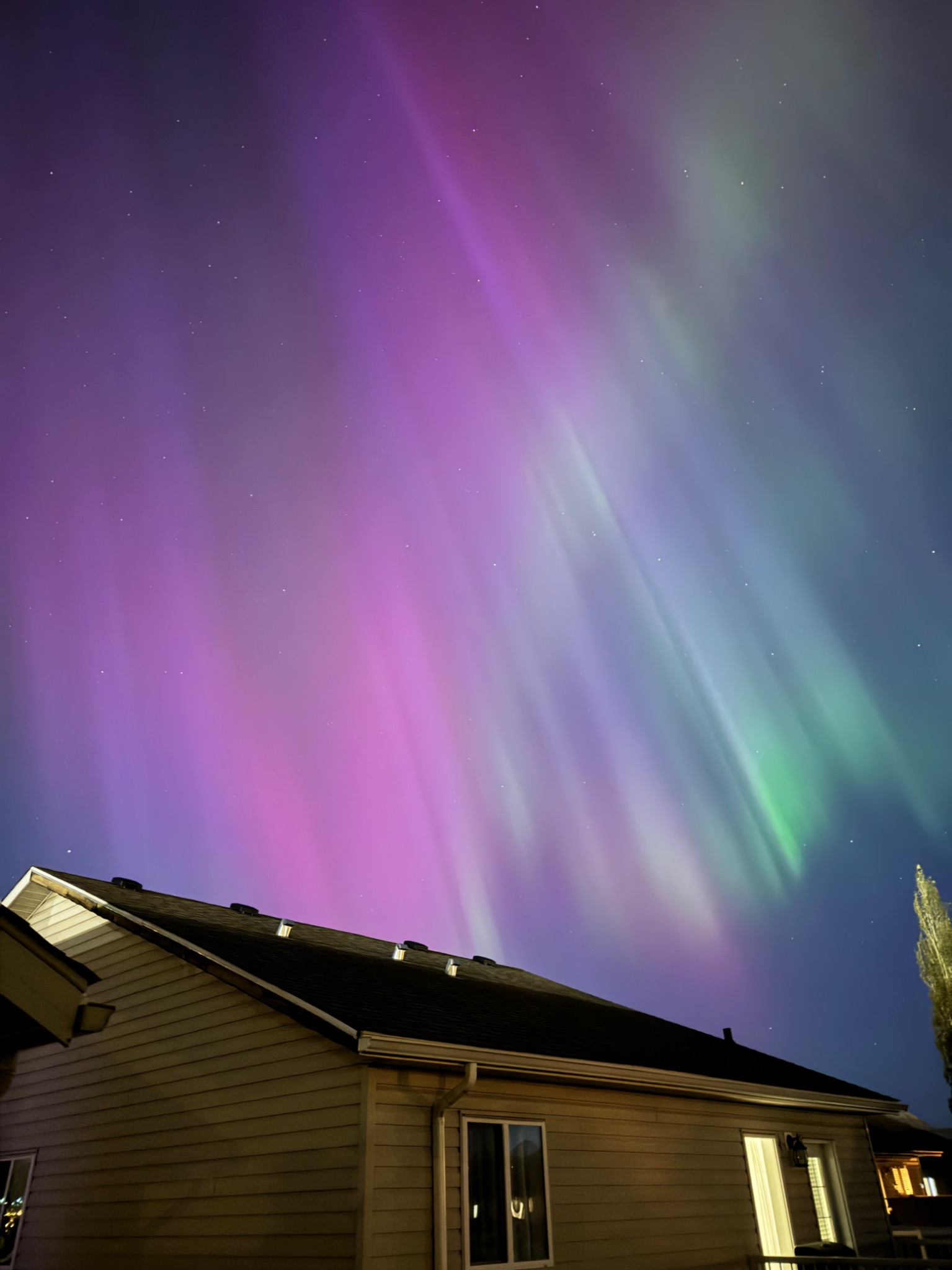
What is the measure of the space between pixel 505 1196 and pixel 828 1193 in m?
8.95

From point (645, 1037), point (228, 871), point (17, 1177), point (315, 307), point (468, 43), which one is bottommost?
point (17, 1177)

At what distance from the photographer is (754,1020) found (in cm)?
15275

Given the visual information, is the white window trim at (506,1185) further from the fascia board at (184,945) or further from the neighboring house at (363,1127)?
the fascia board at (184,945)

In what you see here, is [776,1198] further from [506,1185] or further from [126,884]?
[126,884]

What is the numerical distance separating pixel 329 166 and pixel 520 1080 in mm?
23983

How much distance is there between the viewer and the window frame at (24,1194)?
33.7 feet

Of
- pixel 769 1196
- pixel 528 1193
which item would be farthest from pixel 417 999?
pixel 769 1196

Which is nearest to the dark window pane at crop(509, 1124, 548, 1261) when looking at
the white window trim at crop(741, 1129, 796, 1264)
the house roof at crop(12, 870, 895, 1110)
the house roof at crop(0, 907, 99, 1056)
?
the house roof at crop(12, 870, 895, 1110)

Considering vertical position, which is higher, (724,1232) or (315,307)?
(315,307)

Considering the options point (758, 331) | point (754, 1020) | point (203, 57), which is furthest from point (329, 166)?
point (754, 1020)

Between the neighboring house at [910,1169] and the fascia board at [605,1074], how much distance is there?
4.94 metres

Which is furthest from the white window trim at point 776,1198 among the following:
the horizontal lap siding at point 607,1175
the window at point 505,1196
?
the window at point 505,1196

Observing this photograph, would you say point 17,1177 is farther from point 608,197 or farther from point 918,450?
point 918,450

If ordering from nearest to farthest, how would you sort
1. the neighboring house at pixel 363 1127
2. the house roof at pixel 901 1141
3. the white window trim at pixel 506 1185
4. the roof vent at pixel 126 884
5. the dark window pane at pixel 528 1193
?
the neighboring house at pixel 363 1127 → the white window trim at pixel 506 1185 → the dark window pane at pixel 528 1193 → the roof vent at pixel 126 884 → the house roof at pixel 901 1141
